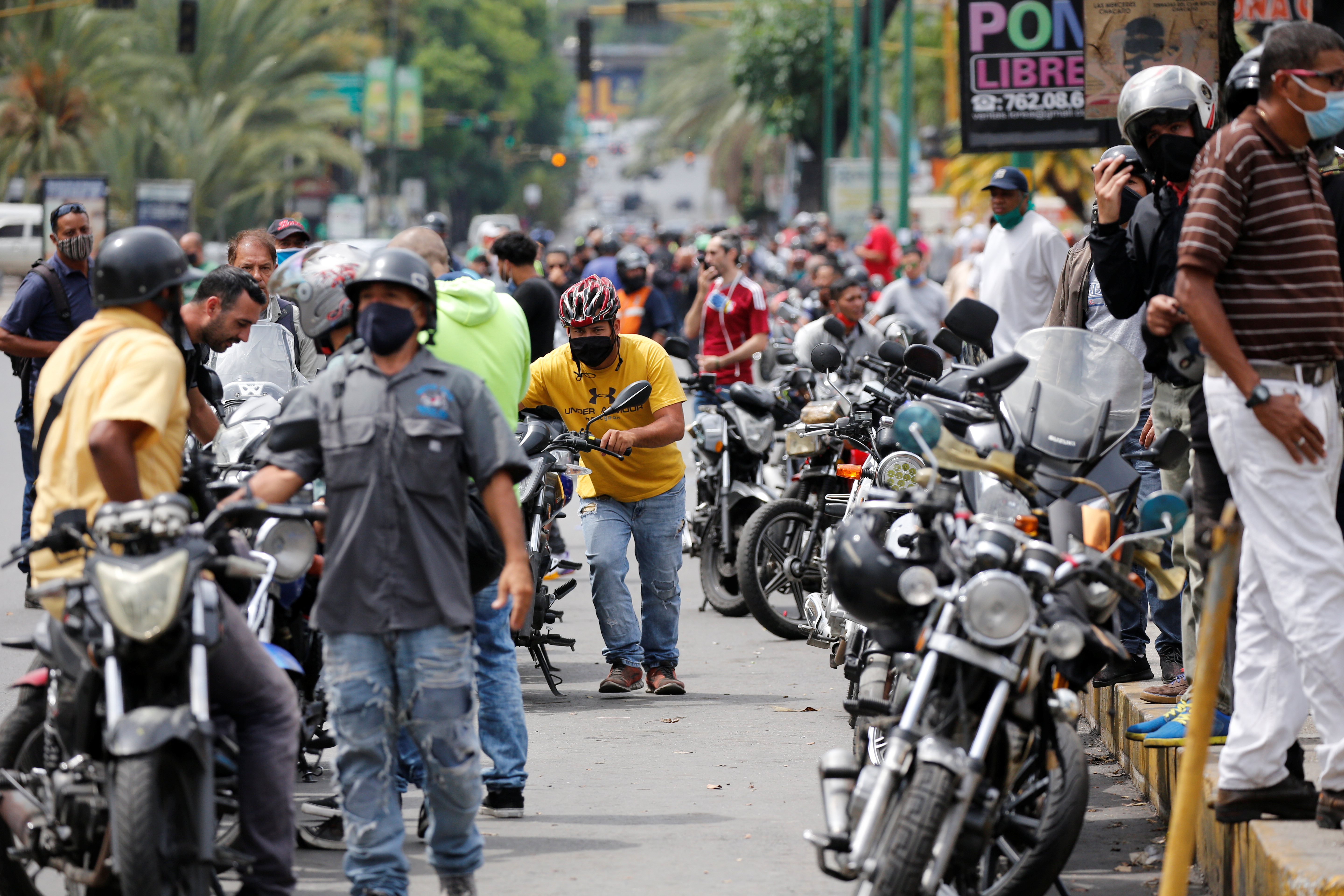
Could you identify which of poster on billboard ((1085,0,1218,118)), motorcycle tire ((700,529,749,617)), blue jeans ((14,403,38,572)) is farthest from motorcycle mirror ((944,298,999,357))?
blue jeans ((14,403,38,572))

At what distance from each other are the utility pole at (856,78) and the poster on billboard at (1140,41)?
26.5 meters

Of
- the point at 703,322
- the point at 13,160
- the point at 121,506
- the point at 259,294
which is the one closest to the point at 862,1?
the point at 13,160

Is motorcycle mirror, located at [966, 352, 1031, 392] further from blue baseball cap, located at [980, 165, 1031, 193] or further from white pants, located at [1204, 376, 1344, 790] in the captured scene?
blue baseball cap, located at [980, 165, 1031, 193]

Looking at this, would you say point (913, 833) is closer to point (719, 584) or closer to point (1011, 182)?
point (1011, 182)

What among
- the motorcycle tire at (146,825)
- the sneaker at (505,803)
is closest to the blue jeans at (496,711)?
the sneaker at (505,803)

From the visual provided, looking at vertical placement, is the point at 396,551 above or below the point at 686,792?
above

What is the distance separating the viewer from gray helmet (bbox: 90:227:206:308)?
482 centimetres

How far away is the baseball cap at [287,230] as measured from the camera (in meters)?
10.1

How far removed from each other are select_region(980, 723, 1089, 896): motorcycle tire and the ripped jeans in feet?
4.77

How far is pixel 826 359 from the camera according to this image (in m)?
8.26

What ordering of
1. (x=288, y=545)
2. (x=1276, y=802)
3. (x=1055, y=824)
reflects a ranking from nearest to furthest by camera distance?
(x=1055, y=824) → (x=1276, y=802) → (x=288, y=545)

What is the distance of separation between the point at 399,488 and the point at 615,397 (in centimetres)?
362

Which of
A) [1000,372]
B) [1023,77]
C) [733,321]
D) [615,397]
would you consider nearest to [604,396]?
[615,397]

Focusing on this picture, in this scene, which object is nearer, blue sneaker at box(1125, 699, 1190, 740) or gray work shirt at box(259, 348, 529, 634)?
gray work shirt at box(259, 348, 529, 634)
